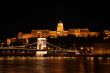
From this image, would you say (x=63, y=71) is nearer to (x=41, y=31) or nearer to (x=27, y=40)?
(x=27, y=40)

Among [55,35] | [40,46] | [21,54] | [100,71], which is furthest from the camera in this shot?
[55,35]

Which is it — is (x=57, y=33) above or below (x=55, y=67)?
above

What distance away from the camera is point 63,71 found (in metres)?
37.6

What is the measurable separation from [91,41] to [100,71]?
182 feet

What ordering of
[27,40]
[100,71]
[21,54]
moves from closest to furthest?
1. [100,71]
2. [21,54]
3. [27,40]

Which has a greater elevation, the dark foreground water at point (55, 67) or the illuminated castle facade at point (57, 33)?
the illuminated castle facade at point (57, 33)

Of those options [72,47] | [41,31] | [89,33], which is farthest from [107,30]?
[72,47]

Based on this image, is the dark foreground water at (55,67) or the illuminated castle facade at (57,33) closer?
the dark foreground water at (55,67)

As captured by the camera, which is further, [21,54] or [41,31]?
[41,31]

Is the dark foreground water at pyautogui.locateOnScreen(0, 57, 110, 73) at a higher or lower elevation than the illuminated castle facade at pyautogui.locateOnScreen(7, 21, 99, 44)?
lower

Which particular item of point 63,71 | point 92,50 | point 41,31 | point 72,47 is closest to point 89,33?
point 41,31

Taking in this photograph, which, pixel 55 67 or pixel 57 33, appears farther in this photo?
pixel 57 33

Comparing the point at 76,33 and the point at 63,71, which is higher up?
the point at 76,33

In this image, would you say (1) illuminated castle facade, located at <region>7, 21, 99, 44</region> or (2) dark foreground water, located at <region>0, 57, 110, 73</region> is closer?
(2) dark foreground water, located at <region>0, 57, 110, 73</region>
